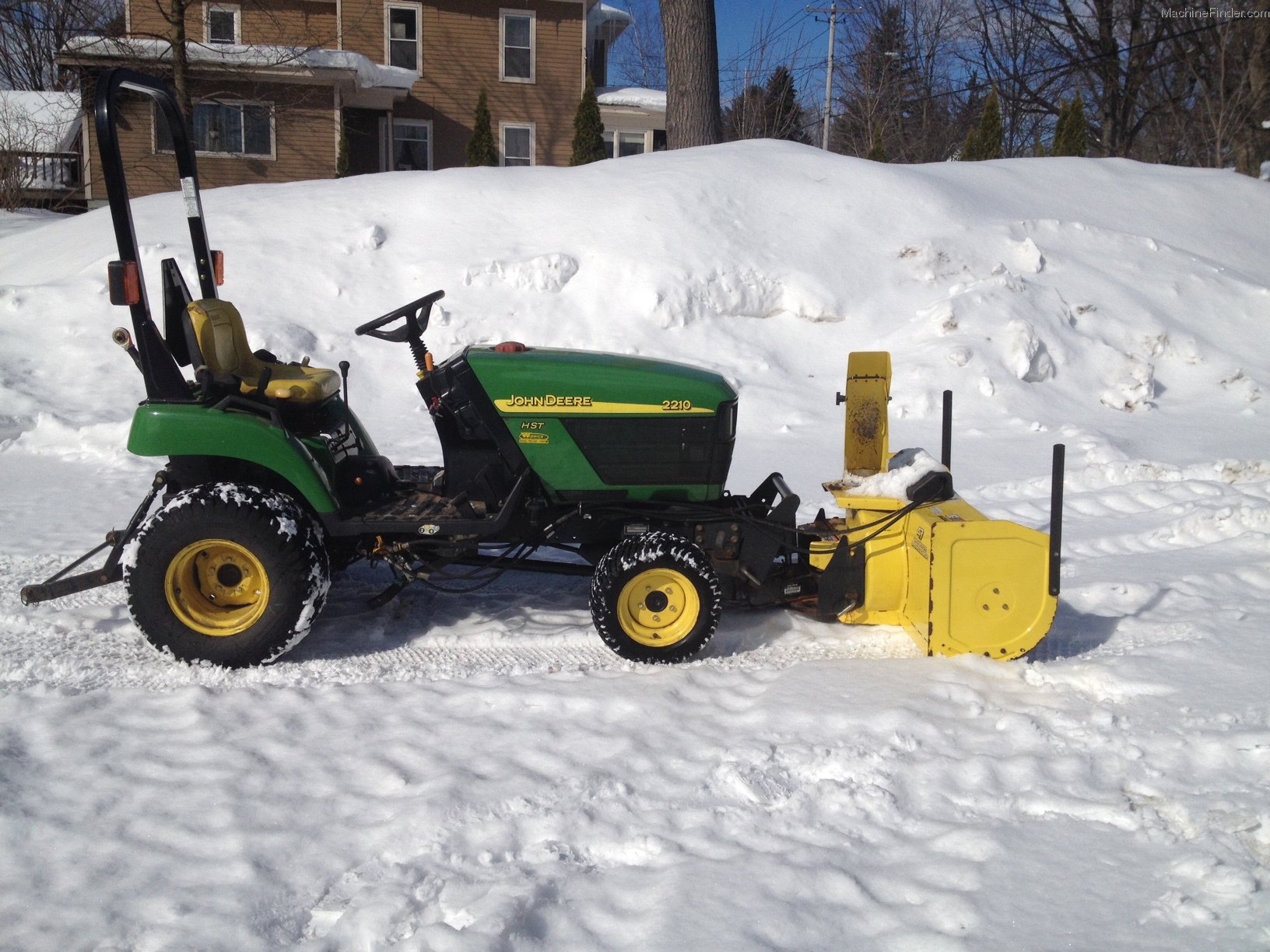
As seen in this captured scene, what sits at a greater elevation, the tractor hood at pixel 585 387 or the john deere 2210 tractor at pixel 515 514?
the tractor hood at pixel 585 387

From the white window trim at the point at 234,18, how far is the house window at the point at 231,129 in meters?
2.78

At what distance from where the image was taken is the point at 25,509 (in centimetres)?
589

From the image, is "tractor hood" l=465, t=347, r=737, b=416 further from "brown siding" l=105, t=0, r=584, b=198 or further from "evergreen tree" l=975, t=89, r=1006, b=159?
"evergreen tree" l=975, t=89, r=1006, b=159

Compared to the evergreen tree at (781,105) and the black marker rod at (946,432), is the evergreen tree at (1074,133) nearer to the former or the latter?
the evergreen tree at (781,105)

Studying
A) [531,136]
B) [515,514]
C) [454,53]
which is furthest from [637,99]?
[515,514]

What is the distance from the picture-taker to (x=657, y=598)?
398 cm

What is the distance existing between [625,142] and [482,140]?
5174 mm

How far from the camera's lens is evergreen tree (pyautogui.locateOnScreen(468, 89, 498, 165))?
19781 mm

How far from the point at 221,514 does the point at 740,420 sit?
17.6 feet

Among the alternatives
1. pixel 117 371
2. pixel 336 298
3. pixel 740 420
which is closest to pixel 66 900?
pixel 740 420

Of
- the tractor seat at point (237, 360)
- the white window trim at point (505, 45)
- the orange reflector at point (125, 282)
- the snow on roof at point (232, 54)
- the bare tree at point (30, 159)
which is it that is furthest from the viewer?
the white window trim at point (505, 45)

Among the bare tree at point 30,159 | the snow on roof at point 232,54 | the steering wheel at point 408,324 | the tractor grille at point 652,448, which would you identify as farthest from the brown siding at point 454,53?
the tractor grille at point 652,448

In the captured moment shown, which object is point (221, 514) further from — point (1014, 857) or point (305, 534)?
point (1014, 857)

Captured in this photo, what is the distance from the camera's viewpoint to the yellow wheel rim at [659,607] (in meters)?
3.94
